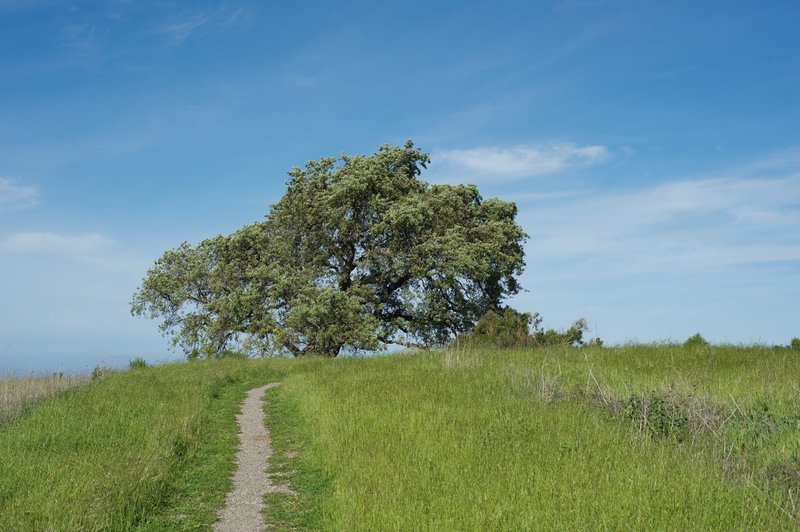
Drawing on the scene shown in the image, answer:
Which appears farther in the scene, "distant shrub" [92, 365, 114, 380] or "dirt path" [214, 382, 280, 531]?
"distant shrub" [92, 365, 114, 380]

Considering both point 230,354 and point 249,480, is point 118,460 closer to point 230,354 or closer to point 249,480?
point 249,480

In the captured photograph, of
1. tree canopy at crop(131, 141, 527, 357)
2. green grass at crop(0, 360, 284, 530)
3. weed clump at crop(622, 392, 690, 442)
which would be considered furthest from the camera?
tree canopy at crop(131, 141, 527, 357)

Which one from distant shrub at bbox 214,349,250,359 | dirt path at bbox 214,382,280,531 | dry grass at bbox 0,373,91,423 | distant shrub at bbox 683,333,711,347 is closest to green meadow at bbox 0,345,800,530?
dirt path at bbox 214,382,280,531

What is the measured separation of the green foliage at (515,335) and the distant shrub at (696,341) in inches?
139

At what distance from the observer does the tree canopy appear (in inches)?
1268

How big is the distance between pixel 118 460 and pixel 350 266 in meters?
24.3

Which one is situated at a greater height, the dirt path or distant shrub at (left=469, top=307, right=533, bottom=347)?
distant shrub at (left=469, top=307, right=533, bottom=347)

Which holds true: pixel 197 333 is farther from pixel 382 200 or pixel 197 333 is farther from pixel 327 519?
pixel 327 519

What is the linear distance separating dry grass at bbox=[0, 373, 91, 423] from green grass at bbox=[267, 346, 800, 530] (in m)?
6.99

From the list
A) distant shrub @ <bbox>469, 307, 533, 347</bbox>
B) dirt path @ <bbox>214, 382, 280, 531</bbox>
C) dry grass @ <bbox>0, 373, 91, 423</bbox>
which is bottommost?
dirt path @ <bbox>214, 382, 280, 531</bbox>

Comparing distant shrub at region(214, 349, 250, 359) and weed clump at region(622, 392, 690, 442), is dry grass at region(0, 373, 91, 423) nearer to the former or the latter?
distant shrub at region(214, 349, 250, 359)

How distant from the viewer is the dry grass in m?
16.6

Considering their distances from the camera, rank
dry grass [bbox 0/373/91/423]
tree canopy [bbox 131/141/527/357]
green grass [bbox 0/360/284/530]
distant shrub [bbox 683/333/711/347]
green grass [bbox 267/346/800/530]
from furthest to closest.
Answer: tree canopy [bbox 131/141/527/357] < distant shrub [bbox 683/333/711/347] < dry grass [bbox 0/373/91/423] < green grass [bbox 0/360/284/530] < green grass [bbox 267/346/800/530]

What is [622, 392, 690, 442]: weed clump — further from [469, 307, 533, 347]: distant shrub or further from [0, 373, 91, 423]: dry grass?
[0, 373, 91, 423]: dry grass
